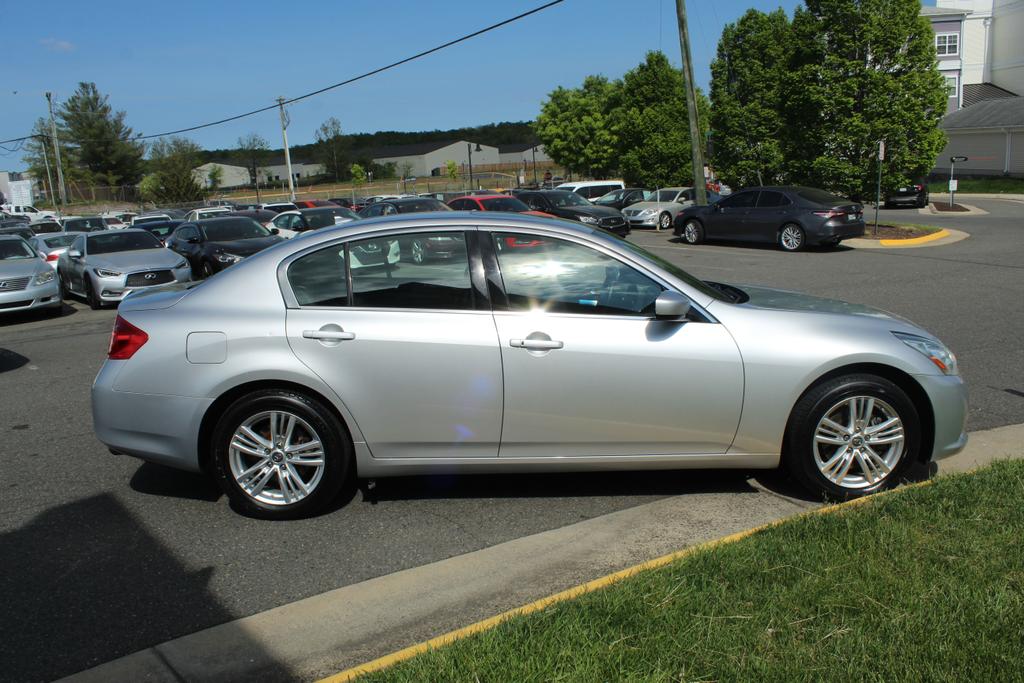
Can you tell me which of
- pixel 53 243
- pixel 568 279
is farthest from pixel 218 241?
pixel 568 279

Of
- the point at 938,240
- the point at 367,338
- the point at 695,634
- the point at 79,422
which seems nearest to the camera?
the point at 695,634

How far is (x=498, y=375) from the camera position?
175 inches

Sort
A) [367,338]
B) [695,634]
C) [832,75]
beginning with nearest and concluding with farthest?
[695,634]
[367,338]
[832,75]

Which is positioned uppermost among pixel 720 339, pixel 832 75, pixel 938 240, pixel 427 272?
pixel 832 75

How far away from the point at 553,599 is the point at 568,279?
185 centimetres

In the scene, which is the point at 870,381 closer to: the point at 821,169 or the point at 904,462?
the point at 904,462

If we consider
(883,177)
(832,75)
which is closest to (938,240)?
(883,177)

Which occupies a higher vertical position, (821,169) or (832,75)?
(832,75)

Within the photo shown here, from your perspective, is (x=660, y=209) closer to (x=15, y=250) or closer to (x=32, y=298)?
(x=15, y=250)

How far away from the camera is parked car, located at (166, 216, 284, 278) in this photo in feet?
56.3

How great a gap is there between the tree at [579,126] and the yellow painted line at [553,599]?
5999cm

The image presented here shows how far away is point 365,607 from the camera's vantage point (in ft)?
12.2

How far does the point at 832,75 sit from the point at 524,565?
22.3 m

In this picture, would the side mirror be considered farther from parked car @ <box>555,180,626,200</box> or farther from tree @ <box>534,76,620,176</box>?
tree @ <box>534,76,620,176</box>
